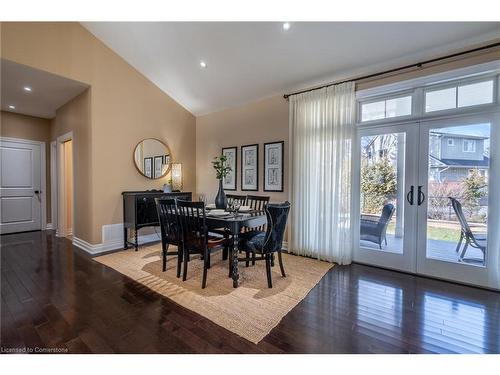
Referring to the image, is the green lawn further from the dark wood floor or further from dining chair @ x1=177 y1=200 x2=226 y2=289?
dining chair @ x1=177 y1=200 x2=226 y2=289

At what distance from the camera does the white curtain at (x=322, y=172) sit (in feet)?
10.9

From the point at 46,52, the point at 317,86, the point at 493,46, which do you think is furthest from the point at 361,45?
the point at 46,52

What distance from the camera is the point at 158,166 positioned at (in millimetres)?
4680

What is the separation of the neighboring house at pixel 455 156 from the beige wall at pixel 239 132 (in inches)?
78.2

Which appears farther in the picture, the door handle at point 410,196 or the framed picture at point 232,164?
the framed picture at point 232,164

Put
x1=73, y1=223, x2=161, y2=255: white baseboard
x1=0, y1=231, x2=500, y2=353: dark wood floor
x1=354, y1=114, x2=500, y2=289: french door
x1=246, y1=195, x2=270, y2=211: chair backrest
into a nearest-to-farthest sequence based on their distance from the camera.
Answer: x1=0, y1=231, x2=500, y2=353: dark wood floor → x1=354, y1=114, x2=500, y2=289: french door → x1=246, y1=195, x2=270, y2=211: chair backrest → x1=73, y1=223, x2=161, y2=255: white baseboard

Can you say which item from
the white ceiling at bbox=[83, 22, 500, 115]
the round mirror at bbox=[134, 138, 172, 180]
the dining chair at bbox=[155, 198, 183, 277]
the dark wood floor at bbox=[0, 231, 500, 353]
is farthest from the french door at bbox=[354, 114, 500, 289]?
the round mirror at bbox=[134, 138, 172, 180]

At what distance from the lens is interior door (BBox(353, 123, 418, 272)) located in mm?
3016

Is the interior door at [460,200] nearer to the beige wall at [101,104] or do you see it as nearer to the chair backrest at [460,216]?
the chair backrest at [460,216]

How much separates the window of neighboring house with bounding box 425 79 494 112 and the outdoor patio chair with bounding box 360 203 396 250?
4.38ft

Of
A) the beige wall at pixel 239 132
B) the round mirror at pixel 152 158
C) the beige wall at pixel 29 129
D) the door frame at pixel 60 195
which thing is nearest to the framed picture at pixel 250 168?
the beige wall at pixel 239 132
